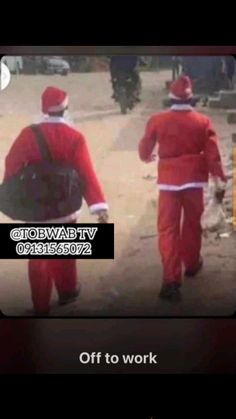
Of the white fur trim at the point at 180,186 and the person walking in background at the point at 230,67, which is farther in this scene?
the white fur trim at the point at 180,186

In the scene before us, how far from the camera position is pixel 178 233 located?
146 inches

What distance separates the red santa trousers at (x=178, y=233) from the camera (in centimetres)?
371

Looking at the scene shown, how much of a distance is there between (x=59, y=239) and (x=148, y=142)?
549 millimetres

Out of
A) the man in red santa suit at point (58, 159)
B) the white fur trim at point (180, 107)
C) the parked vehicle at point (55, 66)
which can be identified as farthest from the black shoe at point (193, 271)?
the parked vehicle at point (55, 66)

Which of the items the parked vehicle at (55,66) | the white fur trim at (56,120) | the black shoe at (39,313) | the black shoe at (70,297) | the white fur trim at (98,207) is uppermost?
the parked vehicle at (55,66)

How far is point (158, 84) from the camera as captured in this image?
11.8 feet

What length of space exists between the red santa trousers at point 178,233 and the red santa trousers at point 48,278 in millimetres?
393

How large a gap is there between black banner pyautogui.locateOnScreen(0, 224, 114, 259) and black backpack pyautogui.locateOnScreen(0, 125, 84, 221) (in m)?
0.05

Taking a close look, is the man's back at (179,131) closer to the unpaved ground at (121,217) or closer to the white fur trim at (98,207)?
the unpaved ground at (121,217)
